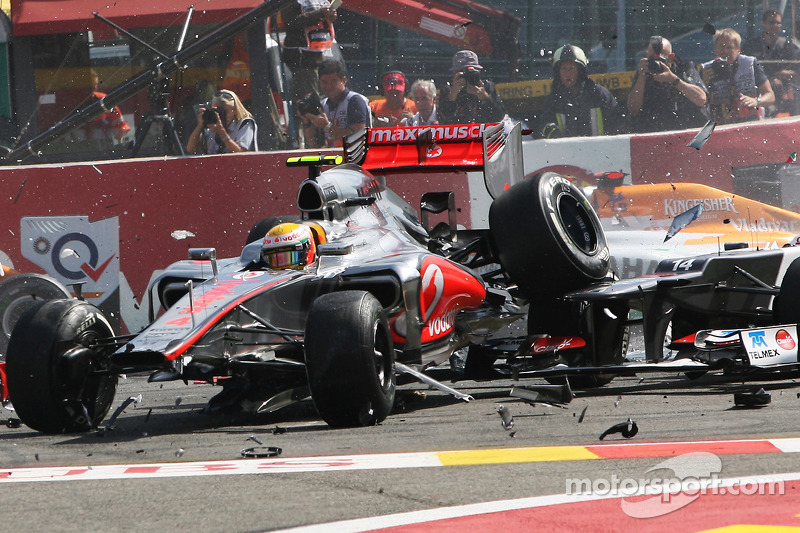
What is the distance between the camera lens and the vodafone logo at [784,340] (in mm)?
7277

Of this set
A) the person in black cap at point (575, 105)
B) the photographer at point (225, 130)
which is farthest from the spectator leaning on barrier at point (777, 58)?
the photographer at point (225, 130)

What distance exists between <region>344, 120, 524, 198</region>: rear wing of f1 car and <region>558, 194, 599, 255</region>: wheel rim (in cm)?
74

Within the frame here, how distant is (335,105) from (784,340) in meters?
6.10

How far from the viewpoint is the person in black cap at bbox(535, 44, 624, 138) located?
11.8m

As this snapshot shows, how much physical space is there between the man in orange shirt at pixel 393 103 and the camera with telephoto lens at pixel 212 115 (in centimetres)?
169

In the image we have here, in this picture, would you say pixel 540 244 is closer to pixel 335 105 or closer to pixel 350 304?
pixel 350 304

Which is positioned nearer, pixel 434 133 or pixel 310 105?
pixel 434 133

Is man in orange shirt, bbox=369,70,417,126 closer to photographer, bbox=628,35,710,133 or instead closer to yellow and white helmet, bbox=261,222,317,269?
photographer, bbox=628,35,710,133

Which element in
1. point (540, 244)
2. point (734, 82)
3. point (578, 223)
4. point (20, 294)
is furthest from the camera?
point (734, 82)

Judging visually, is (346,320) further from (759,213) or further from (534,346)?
(759,213)

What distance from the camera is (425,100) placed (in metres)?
11.9

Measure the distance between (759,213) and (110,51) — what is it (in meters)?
7.63

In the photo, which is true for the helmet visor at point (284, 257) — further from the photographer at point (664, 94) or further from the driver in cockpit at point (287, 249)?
the photographer at point (664, 94)

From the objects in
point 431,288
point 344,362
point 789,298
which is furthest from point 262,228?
point 789,298
